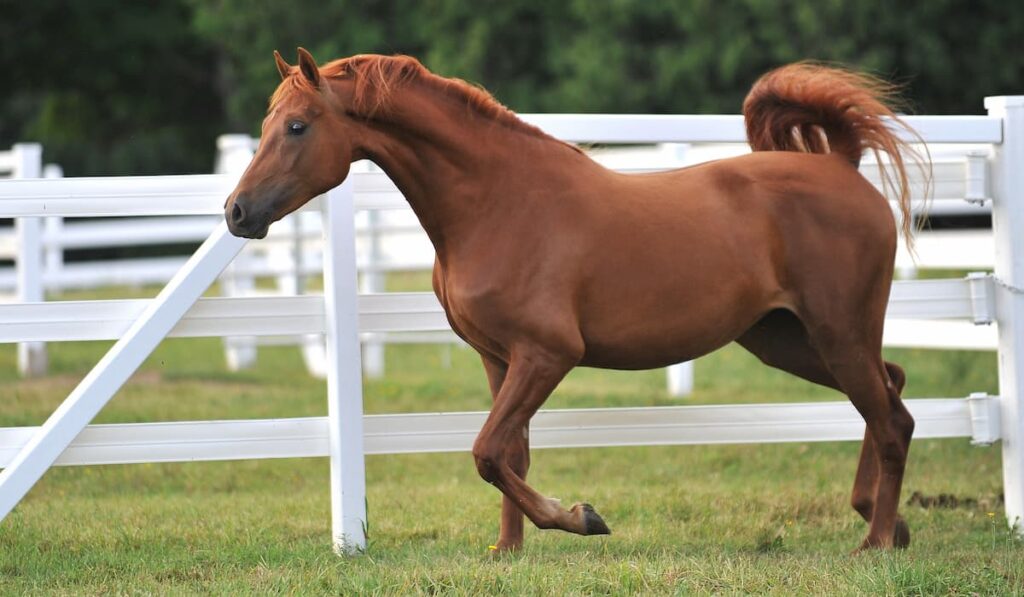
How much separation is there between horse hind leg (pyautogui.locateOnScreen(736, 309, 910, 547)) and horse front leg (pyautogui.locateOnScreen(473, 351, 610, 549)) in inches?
44.0

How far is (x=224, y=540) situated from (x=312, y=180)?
5.81 ft

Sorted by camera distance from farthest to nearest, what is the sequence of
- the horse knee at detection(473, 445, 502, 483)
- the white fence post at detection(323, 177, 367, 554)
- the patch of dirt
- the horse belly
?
the patch of dirt, the white fence post at detection(323, 177, 367, 554), the horse belly, the horse knee at detection(473, 445, 502, 483)

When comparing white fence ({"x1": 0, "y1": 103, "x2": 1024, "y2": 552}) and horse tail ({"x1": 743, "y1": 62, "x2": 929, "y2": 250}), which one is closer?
white fence ({"x1": 0, "y1": 103, "x2": 1024, "y2": 552})

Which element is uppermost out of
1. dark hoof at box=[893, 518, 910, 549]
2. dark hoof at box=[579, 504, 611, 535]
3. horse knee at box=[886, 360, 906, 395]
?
horse knee at box=[886, 360, 906, 395]

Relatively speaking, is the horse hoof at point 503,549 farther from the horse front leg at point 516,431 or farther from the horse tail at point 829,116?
the horse tail at point 829,116

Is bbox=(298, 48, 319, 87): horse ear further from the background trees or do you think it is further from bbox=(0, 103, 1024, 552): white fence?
the background trees

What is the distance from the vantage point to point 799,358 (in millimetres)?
5582

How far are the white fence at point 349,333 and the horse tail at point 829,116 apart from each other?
244mm

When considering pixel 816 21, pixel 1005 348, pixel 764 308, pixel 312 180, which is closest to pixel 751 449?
pixel 1005 348

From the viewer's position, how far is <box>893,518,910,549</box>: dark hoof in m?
5.47

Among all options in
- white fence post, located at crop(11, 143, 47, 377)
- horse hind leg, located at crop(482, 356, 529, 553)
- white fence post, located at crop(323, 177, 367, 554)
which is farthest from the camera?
white fence post, located at crop(11, 143, 47, 377)

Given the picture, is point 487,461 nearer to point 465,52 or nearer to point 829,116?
point 829,116

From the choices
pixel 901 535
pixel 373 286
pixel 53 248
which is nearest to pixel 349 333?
pixel 901 535

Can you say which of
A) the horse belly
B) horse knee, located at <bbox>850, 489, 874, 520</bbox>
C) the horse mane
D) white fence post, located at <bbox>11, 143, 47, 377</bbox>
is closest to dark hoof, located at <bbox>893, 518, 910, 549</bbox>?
horse knee, located at <bbox>850, 489, 874, 520</bbox>
